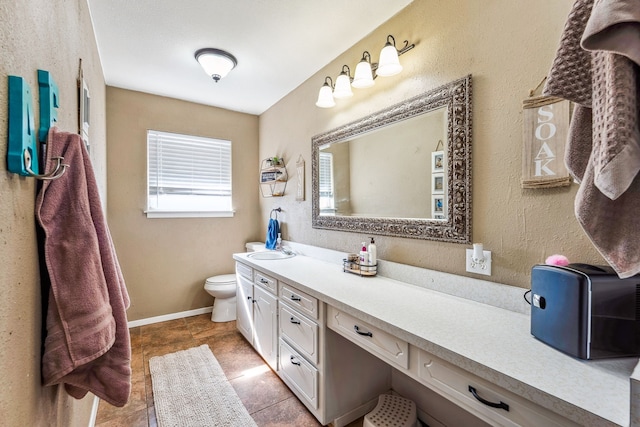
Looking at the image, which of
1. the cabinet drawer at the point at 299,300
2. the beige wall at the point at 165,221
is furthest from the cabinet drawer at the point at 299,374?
the beige wall at the point at 165,221

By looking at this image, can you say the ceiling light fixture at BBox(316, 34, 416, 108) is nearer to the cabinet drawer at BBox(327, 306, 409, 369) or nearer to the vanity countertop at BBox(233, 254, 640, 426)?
the vanity countertop at BBox(233, 254, 640, 426)

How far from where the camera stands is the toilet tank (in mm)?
3094

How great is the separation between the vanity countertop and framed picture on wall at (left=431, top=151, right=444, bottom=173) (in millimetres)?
656

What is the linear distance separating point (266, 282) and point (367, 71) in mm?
1588

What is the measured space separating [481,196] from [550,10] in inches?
30.0

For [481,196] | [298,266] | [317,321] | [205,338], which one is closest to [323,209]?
[298,266]

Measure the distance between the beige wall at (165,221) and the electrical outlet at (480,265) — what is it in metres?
2.74

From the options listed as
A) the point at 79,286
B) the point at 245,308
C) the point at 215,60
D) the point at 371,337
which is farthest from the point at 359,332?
the point at 215,60

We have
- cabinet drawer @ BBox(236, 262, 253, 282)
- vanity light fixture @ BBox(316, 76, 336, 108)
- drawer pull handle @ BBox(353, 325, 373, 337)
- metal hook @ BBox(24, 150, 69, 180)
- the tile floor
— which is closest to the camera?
metal hook @ BBox(24, 150, 69, 180)

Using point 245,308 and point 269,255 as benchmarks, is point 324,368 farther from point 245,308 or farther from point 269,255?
point 269,255

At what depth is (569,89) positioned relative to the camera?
1.96ft

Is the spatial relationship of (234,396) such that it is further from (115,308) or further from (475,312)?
(475,312)

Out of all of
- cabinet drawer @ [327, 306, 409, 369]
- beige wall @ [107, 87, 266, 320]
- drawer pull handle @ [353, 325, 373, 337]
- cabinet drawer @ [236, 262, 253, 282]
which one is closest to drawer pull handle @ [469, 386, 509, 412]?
cabinet drawer @ [327, 306, 409, 369]

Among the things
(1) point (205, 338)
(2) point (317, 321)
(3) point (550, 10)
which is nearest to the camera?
(3) point (550, 10)
